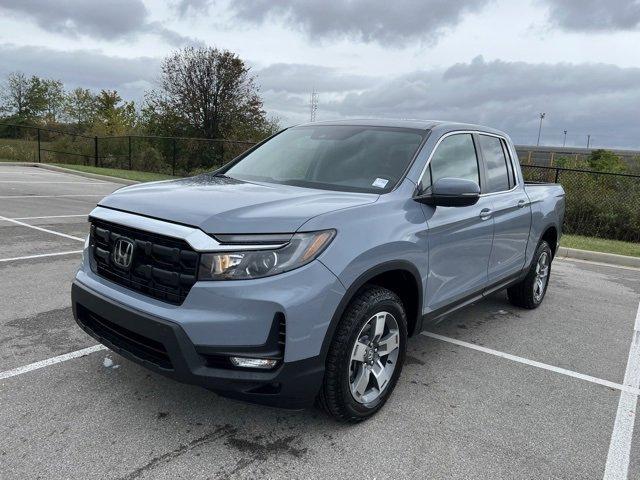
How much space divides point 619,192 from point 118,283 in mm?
12170

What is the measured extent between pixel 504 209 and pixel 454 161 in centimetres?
83

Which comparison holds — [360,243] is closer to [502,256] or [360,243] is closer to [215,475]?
[215,475]

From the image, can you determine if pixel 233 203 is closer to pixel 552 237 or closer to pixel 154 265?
pixel 154 265

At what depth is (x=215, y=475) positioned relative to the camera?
256 cm

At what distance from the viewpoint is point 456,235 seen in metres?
3.72

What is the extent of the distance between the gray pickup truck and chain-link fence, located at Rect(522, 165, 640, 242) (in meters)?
9.35

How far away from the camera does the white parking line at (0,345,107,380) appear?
347cm

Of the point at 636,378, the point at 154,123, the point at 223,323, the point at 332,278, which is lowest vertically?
the point at 636,378

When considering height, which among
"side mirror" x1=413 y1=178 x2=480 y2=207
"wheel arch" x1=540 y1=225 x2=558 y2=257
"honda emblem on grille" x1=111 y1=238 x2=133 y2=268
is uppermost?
"side mirror" x1=413 y1=178 x2=480 y2=207

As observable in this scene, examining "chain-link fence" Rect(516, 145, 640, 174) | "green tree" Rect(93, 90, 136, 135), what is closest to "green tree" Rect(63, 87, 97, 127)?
"green tree" Rect(93, 90, 136, 135)

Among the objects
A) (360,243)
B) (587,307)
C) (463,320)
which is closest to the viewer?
(360,243)

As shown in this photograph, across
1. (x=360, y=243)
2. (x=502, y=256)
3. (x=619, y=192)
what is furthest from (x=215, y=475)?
(x=619, y=192)

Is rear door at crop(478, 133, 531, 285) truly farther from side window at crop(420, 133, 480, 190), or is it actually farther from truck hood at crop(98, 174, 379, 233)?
truck hood at crop(98, 174, 379, 233)

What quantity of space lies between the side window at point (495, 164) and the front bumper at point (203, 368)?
2.58 m
